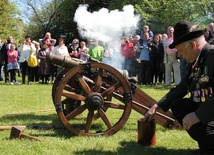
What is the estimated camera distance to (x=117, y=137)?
5051 mm

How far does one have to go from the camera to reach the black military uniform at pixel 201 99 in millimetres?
3506

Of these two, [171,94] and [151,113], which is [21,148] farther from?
[171,94]

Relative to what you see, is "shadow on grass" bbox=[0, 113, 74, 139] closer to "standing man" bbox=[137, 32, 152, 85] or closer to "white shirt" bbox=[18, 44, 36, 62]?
"standing man" bbox=[137, 32, 152, 85]

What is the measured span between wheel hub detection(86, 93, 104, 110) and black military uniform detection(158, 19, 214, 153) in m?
1.09

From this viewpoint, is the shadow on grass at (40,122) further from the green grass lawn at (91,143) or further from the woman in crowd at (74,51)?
the woman in crowd at (74,51)

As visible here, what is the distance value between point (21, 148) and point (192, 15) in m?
24.1

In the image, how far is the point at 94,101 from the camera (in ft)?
16.2

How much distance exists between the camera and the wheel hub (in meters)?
4.93

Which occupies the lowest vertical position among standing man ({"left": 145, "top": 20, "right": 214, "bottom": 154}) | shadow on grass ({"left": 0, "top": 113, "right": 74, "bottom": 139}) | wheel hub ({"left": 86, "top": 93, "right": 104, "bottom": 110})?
shadow on grass ({"left": 0, "top": 113, "right": 74, "bottom": 139})

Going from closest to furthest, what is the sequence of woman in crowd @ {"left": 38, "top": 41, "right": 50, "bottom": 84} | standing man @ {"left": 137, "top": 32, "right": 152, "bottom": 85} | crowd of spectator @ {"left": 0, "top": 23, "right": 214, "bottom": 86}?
crowd of spectator @ {"left": 0, "top": 23, "right": 214, "bottom": 86}, standing man @ {"left": 137, "top": 32, "right": 152, "bottom": 85}, woman in crowd @ {"left": 38, "top": 41, "right": 50, "bottom": 84}

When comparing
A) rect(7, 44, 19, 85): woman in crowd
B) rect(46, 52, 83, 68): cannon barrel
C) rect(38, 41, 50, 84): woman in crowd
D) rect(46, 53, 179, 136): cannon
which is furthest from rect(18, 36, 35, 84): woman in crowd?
rect(46, 53, 179, 136): cannon

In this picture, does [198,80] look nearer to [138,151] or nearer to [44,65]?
[138,151]

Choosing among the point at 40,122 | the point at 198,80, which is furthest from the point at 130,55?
the point at 198,80

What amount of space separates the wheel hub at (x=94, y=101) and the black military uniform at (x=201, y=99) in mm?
1085
